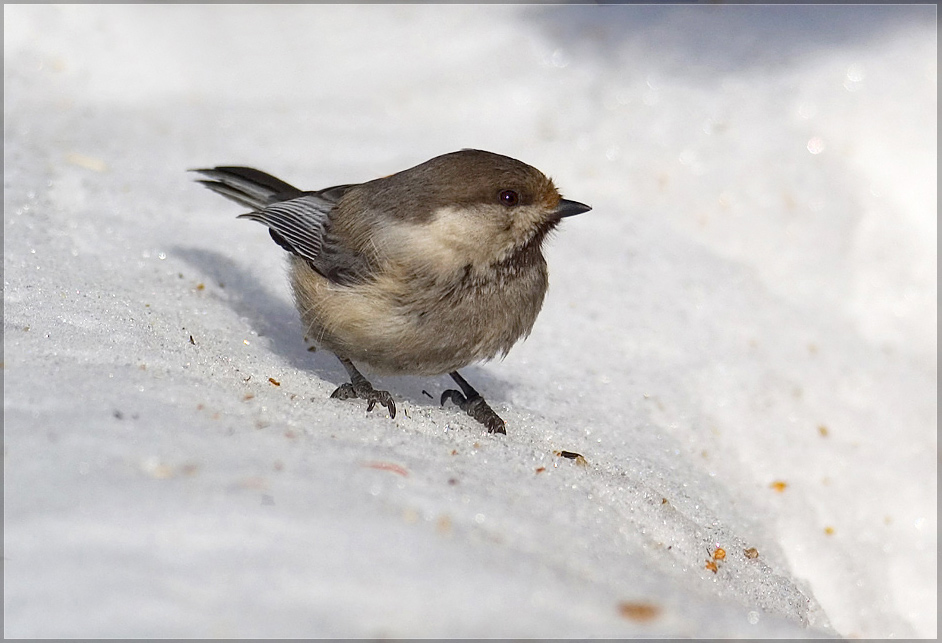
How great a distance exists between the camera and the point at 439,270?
3418mm

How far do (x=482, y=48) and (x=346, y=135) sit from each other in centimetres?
138

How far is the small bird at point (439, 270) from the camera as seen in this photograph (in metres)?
3.42

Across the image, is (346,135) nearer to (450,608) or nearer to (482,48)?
(482,48)

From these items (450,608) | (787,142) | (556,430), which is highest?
(787,142)

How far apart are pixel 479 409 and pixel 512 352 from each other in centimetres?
92

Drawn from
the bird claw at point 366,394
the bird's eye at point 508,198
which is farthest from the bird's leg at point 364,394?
the bird's eye at point 508,198

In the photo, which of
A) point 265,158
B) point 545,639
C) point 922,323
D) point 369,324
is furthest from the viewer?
point 265,158

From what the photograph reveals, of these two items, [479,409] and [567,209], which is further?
[479,409]

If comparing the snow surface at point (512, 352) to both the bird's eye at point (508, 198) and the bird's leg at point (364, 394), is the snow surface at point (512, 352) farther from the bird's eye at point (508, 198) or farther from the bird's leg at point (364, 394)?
the bird's eye at point (508, 198)

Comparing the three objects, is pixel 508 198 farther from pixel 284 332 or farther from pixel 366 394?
pixel 284 332

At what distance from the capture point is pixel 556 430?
3.88m

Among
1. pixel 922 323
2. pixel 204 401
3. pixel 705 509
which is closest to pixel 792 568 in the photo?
pixel 705 509

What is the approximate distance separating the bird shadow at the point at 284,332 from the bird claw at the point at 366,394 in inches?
11.1

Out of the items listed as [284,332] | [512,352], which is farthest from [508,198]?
[284,332]
